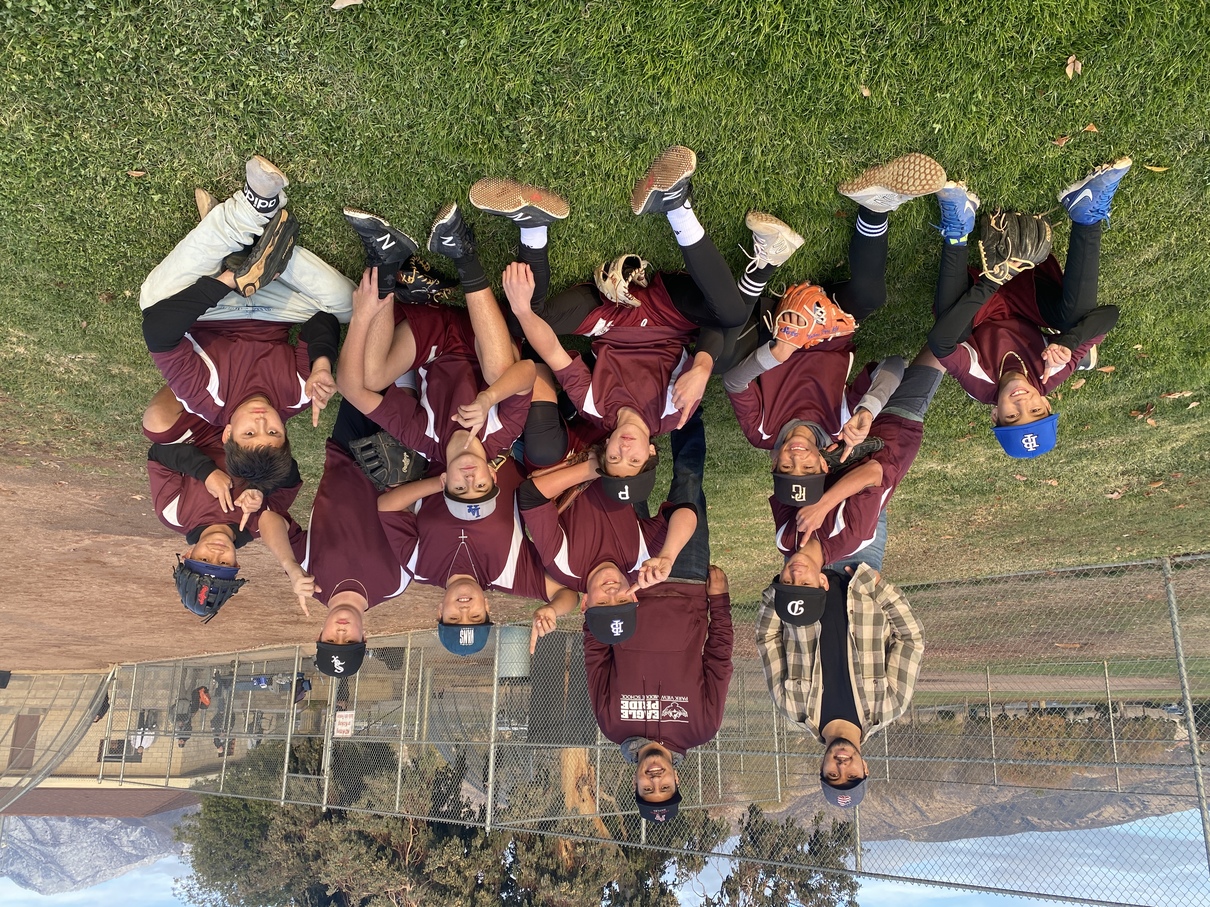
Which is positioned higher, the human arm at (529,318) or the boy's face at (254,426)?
the human arm at (529,318)

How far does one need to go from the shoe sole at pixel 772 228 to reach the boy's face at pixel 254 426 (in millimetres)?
3051

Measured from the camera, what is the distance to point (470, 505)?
4.02 meters

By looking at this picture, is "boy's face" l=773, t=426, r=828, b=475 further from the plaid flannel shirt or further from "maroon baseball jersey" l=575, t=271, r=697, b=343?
the plaid flannel shirt

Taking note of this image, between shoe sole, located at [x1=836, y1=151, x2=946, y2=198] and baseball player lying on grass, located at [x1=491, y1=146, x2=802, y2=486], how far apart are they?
0.52 metres

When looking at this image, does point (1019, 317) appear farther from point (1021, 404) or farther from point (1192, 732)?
point (1192, 732)

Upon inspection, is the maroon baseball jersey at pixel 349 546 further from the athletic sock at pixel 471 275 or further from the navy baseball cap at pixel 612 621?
the athletic sock at pixel 471 275

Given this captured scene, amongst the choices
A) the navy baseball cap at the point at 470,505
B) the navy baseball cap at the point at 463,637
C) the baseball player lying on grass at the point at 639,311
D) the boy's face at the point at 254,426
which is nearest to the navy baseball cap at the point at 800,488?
the baseball player lying on grass at the point at 639,311

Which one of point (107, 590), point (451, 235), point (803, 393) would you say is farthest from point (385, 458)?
point (107, 590)

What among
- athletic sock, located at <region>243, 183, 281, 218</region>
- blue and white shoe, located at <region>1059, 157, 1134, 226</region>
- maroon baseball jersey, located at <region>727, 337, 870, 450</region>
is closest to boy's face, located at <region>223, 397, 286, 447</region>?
athletic sock, located at <region>243, 183, 281, 218</region>

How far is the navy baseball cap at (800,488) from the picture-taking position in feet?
13.8

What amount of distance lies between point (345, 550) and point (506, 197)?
2.46 metres

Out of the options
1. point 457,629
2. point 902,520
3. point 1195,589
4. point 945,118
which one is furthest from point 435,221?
point 1195,589

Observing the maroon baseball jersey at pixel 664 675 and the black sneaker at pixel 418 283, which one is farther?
the maroon baseball jersey at pixel 664 675

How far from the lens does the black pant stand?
161 inches
